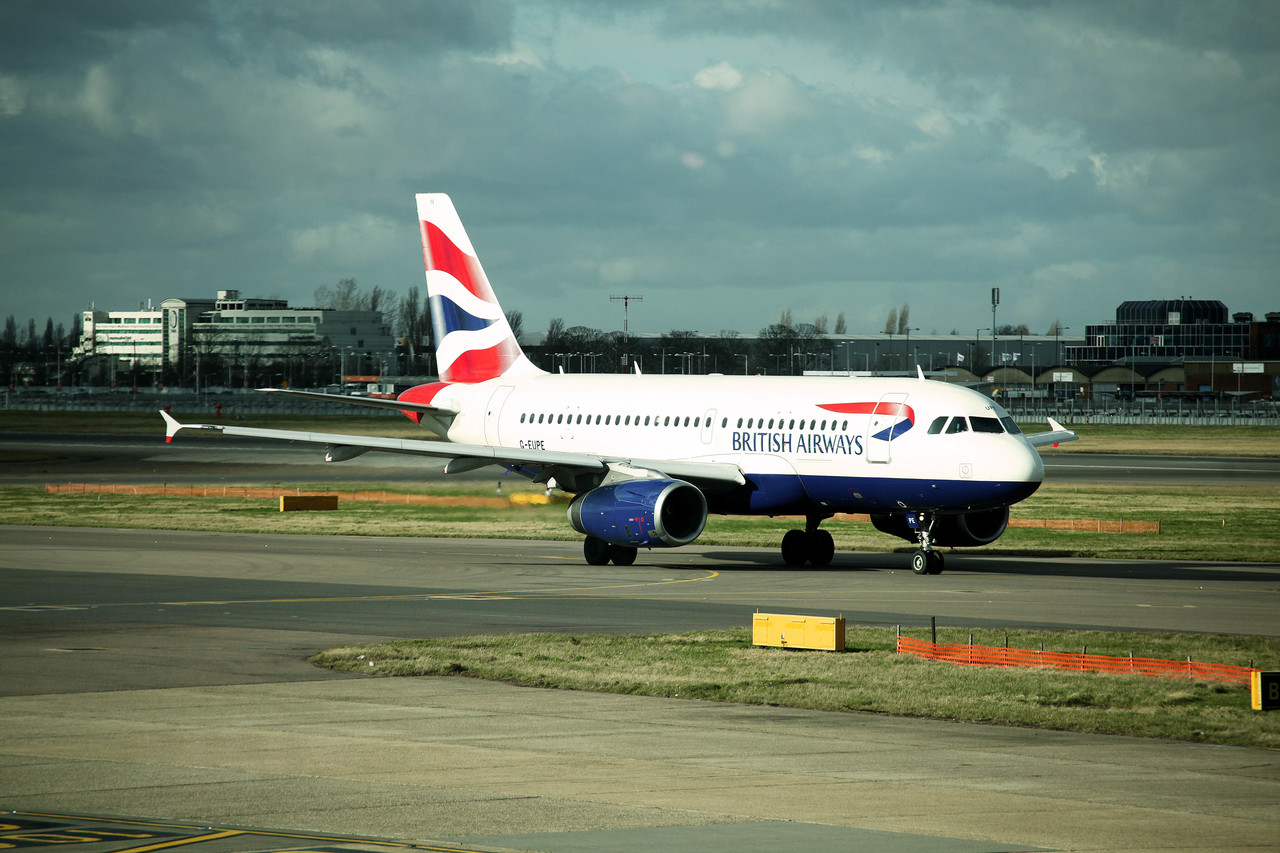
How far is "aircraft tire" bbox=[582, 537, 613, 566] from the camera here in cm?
3759

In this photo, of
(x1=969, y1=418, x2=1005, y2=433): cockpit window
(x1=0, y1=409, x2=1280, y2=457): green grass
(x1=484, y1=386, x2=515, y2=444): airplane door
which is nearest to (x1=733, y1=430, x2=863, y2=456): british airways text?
(x1=969, y1=418, x2=1005, y2=433): cockpit window

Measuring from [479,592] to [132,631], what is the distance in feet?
27.4

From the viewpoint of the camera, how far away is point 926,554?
35656 millimetres

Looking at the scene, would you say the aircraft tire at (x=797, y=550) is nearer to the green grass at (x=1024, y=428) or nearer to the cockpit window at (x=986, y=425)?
the cockpit window at (x=986, y=425)

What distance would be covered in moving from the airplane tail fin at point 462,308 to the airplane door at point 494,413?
164cm

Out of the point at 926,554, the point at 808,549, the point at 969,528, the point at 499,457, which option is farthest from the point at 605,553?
the point at 969,528

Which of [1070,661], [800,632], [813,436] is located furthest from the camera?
[813,436]

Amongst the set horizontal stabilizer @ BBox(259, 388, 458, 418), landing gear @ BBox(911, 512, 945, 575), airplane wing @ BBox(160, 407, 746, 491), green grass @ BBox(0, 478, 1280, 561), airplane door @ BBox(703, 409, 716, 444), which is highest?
horizontal stabilizer @ BBox(259, 388, 458, 418)

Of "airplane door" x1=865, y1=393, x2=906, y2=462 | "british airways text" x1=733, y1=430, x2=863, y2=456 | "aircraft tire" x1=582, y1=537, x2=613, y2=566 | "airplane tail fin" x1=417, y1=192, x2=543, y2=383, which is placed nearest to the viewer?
"airplane door" x1=865, y1=393, x2=906, y2=462

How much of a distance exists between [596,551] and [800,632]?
615 inches

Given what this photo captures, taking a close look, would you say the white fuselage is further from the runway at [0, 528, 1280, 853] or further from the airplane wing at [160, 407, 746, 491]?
the runway at [0, 528, 1280, 853]

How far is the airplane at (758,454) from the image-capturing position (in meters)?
34.7

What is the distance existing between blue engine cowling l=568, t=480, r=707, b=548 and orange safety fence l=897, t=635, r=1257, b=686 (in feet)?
42.1

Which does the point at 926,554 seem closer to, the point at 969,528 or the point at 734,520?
the point at 969,528
